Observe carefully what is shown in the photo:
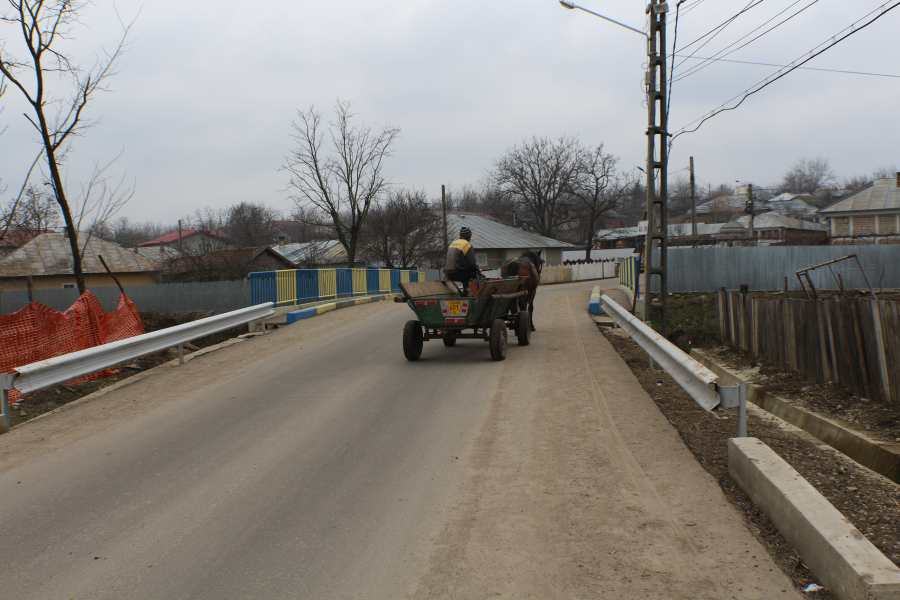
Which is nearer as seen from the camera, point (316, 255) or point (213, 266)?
point (213, 266)

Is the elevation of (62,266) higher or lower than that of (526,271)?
higher

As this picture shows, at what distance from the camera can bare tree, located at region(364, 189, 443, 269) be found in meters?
49.1

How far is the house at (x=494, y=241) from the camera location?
2265 inches

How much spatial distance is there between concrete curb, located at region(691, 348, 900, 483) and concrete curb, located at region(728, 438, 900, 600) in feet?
6.44

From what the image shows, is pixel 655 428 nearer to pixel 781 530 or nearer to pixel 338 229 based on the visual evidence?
pixel 781 530

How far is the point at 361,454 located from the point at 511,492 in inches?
60.8

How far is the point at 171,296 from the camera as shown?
28781 millimetres

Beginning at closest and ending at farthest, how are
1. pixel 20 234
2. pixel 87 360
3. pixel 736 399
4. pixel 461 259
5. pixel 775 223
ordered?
pixel 736 399, pixel 87 360, pixel 461 259, pixel 20 234, pixel 775 223

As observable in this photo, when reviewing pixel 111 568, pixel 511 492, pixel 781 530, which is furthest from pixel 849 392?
pixel 111 568

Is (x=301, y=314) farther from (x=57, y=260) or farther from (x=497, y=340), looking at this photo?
(x=57, y=260)

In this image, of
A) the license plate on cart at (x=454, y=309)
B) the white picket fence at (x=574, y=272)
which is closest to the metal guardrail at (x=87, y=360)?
the license plate on cart at (x=454, y=309)

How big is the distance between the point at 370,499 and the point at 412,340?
582 cm

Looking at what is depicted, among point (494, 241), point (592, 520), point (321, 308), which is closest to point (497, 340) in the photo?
point (592, 520)

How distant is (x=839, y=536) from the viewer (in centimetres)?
330
